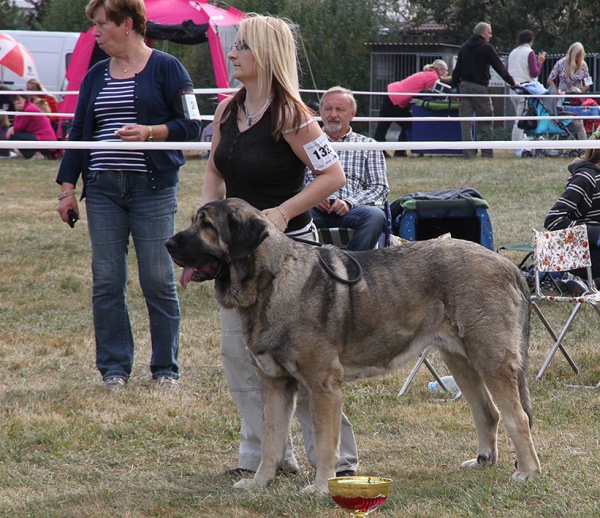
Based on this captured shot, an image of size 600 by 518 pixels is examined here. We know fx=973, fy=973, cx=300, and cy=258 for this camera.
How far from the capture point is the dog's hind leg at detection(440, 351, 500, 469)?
447 centimetres

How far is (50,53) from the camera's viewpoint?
971 inches

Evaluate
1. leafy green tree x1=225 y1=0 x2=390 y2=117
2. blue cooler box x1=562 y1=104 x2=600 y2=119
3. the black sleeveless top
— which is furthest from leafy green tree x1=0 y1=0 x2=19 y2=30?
the black sleeveless top

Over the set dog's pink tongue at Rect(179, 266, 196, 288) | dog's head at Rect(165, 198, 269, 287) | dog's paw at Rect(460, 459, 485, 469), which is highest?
dog's head at Rect(165, 198, 269, 287)

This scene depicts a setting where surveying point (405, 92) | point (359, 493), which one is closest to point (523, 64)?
point (405, 92)

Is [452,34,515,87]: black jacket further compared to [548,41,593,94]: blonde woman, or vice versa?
[548,41,593,94]: blonde woman

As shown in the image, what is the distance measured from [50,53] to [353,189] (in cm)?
1895

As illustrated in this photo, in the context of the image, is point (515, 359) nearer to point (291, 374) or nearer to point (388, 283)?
point (388, 283)

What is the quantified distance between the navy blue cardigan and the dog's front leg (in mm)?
1968

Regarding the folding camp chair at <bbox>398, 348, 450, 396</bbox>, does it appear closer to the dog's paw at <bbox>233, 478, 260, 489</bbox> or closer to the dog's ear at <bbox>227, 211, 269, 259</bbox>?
the dog's paw at <bbox>233, 478, 260, 489</bbox>

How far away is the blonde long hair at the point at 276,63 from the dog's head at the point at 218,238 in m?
0.41

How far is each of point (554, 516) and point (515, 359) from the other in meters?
0.68

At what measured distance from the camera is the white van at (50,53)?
24.6 metres

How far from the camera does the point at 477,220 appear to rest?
7598mm

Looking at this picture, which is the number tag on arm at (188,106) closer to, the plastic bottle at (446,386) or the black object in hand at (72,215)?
the black object in hand at (72,215)
